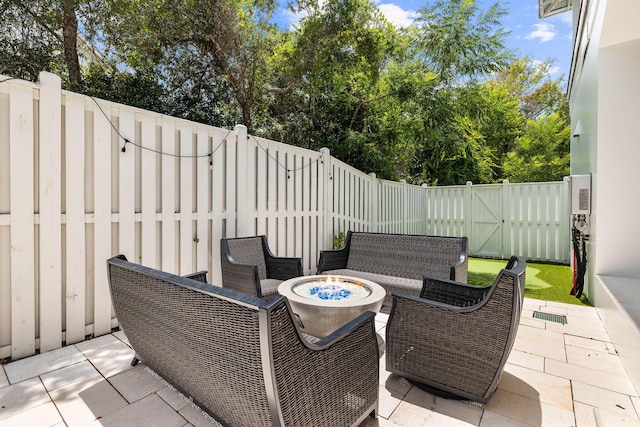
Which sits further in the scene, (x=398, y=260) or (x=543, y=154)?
(x=543, y=154)

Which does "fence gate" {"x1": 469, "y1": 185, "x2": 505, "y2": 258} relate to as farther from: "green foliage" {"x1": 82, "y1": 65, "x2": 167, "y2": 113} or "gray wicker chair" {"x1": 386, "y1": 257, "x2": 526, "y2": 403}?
"green foliage" {"x1": 82, "y1": 65, "x2": 167, "y2": 113}

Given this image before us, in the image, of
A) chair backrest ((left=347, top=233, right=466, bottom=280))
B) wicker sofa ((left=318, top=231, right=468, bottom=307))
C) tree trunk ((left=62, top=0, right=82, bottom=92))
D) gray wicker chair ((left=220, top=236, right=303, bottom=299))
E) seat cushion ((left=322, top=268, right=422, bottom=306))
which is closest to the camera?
gray wicker chair ((left=220, top=236, right=303, bottom=299))

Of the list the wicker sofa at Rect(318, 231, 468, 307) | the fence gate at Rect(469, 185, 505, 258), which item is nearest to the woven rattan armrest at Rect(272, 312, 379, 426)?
the wicker sofa at Rect(318, 231, 468, 307)

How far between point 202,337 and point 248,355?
0.31 m

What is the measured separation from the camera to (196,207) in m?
3.51

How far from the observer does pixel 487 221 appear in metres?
8.03

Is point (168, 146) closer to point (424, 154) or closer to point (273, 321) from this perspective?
point (273, 321)

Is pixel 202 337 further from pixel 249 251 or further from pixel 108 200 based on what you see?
pixel 249 251

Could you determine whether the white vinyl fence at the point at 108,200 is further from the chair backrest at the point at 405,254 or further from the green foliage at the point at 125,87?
the green foliage at the point at 125,87

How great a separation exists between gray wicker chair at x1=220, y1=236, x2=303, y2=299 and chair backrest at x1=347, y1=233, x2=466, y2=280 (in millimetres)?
1074

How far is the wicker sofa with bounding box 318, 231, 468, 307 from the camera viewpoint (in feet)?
11.6

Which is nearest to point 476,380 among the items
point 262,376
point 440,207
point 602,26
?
point 262,376

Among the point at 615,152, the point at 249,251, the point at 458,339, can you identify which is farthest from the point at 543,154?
the point at 458,339

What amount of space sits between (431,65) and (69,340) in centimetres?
738
